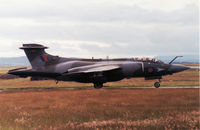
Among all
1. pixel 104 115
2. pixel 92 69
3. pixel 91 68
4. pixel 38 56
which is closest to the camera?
pixel 104 115

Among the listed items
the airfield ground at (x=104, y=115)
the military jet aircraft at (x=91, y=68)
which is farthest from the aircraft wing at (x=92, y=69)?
the airfield ground at (x=104, y=115)

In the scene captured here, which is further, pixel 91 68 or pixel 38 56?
pixel 38 56

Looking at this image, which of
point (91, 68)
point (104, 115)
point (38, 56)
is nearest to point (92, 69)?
point (91, 68)

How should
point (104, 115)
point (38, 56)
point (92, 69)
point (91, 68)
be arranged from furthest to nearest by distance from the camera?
point (38, 56)
point (91, 68)
point (92, 69)
point (104, 115)

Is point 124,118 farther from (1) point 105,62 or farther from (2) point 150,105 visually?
(1) point 105,62

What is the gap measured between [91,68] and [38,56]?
→ 25.9 ft

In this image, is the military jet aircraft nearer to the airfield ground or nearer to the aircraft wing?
the aircraft wing

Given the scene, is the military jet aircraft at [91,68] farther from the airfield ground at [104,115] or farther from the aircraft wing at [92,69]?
the airfield ground at [104,115]

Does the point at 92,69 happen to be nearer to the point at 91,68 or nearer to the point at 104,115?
the point at 91,68

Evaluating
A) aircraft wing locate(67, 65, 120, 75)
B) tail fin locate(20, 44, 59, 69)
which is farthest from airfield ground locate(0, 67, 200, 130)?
tail fin locate(20, 44, 59, 69)

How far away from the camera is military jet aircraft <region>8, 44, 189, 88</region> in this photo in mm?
30891

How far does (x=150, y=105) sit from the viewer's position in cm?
1728

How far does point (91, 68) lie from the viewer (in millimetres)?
31172

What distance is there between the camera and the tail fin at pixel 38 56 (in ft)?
108
